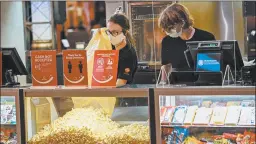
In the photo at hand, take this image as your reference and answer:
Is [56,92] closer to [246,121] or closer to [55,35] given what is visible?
[246,121]

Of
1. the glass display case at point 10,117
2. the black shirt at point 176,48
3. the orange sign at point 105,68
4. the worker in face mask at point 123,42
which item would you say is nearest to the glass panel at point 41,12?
the worker in face mask at point 123,42

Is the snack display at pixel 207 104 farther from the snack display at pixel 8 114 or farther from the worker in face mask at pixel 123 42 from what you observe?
the snack display at pixel 8 114

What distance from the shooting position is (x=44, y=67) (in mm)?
3311

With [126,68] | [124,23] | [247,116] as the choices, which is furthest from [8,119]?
[247,116]

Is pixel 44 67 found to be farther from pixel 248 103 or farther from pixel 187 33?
pixel 248 103

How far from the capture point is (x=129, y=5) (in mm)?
3861

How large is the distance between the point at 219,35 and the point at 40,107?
5.55 feet

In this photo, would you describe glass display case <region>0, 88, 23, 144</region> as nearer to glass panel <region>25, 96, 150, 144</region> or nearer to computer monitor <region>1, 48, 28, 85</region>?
glass panel <region>25, 96, 150, 144</region>

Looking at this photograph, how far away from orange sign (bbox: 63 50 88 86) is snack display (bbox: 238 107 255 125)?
3.41ft

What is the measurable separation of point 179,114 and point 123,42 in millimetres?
882

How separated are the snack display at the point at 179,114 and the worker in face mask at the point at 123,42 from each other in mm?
600

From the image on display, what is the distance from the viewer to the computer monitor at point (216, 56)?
3111mm

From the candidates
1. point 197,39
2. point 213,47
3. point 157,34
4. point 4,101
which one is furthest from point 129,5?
point 4,101

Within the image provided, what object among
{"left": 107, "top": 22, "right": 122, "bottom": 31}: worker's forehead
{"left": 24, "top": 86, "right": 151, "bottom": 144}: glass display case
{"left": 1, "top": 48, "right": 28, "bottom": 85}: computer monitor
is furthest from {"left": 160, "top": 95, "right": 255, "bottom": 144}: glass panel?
{"left": 1, "top": 48, "right": 28, "bottom": 85}: computer monitor
